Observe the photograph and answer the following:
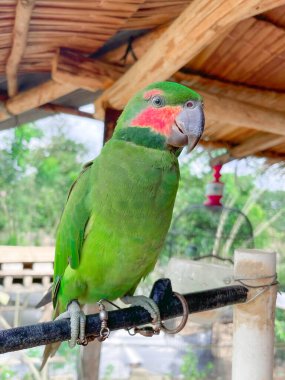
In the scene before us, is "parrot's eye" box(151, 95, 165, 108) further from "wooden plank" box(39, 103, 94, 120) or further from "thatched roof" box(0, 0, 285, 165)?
"wooden plank" box(39, 103, 94, 120)

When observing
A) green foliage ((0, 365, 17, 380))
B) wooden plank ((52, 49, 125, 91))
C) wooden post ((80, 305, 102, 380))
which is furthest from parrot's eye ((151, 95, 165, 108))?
green foliage ((0, 365, 17, 380))

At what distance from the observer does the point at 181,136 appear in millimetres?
930

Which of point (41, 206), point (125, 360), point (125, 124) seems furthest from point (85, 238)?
point (41, 206)

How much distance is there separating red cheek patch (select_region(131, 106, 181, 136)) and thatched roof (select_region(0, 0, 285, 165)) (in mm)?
339

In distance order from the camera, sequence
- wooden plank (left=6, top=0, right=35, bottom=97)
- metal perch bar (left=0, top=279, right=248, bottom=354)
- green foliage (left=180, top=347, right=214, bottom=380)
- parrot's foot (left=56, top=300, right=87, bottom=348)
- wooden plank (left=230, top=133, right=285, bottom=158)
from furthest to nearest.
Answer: green foliage (left=180, top=347, right=214, bottom=380), wooden plank (left=230, top=133, right=285, bottom=158), wooden plank (left=6, top=0, right=35, bottom=97), parrot's foot (left=56, top=300, right=87, bottom=348), metal perch bar (left=0, top=279, right=248, bottom=354)

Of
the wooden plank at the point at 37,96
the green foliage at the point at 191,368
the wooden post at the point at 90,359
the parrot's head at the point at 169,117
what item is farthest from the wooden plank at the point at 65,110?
the green foliage at the point at 191,368

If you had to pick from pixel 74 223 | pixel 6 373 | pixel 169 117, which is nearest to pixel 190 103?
pixel 169 117

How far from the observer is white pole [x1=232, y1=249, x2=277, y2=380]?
37.7 inches

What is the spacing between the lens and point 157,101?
36.8 inches

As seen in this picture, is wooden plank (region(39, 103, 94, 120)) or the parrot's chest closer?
the parrot's chest

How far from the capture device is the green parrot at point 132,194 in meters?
0.91

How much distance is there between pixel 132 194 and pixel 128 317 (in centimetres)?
24

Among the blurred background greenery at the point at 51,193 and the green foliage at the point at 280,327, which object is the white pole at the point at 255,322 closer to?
the green foliage at the point at 280,327

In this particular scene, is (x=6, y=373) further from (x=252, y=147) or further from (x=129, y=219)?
(x=129, y=219)
